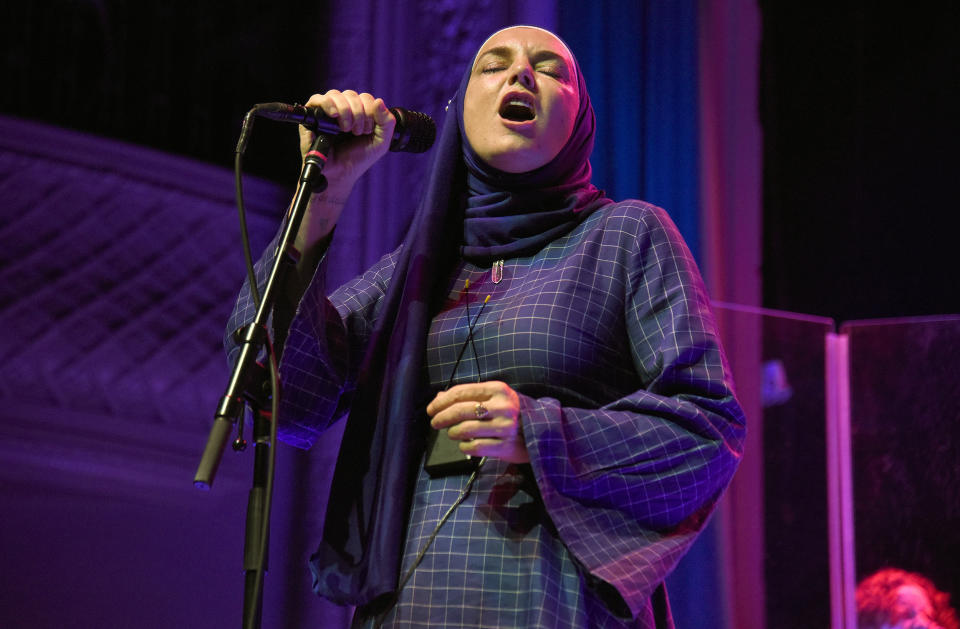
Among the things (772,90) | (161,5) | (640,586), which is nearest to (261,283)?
(640,586)

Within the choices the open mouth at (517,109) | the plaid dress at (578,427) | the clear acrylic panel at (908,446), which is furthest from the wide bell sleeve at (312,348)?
the clear acrylic panel at (908,446)

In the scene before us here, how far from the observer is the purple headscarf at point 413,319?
1.15 metres

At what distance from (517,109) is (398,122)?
19 centimetres

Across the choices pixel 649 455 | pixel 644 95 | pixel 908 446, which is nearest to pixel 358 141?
pixel 649 455

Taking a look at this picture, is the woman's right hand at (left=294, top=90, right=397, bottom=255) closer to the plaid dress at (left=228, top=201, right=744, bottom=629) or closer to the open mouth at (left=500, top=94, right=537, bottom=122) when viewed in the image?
the plaid dress at (left=228, top=201, right=744, bottom=629)

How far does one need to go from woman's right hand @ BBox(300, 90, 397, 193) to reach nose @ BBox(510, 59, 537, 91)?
0.70 ft

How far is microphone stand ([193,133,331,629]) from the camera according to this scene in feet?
3.13

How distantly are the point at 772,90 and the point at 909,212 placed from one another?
568mm

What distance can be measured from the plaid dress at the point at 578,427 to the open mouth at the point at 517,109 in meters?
0.19

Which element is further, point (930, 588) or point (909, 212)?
point (909, 212)

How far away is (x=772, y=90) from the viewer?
2979mm

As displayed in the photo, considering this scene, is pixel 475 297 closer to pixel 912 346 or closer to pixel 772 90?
→ pixel 912 346

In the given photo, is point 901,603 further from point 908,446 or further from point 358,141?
point 358,141

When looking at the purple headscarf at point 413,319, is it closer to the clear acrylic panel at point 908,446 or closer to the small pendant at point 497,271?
the small pendant at point 497,271
